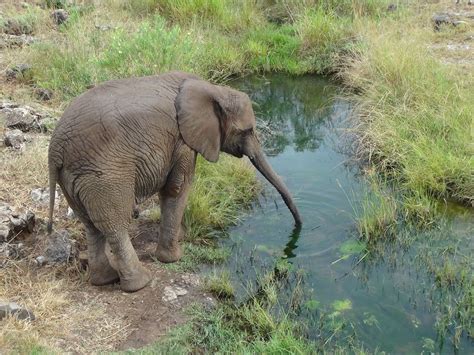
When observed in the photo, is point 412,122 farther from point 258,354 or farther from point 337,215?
point 258,354

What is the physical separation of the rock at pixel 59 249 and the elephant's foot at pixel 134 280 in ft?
1.82

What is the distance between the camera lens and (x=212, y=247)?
5.88 metres

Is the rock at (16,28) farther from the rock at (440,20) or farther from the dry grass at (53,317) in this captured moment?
the rock at (440,20)

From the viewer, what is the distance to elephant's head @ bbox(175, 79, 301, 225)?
492 centimetres

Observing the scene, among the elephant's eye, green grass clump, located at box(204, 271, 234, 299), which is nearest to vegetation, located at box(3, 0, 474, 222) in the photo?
the elephant's eye

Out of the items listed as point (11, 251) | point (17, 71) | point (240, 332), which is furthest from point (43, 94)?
point (240, 332)

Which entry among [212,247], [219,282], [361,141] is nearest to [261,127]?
[361,141]

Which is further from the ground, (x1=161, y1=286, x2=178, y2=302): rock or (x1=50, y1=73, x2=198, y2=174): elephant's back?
(x1=50, y1=73, x2=198, y2=174): elephant's back

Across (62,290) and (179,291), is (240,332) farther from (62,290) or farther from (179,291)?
(62,290)

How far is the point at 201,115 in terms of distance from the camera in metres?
5.00

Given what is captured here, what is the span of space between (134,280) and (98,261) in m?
0.32

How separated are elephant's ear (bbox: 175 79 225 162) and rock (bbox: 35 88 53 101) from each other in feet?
12.2

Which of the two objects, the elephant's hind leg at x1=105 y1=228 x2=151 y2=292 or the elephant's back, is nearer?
the elephant's back

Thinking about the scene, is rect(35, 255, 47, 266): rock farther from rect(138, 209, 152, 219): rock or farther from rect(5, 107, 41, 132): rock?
rect(5, 107, 41, 132): rock
